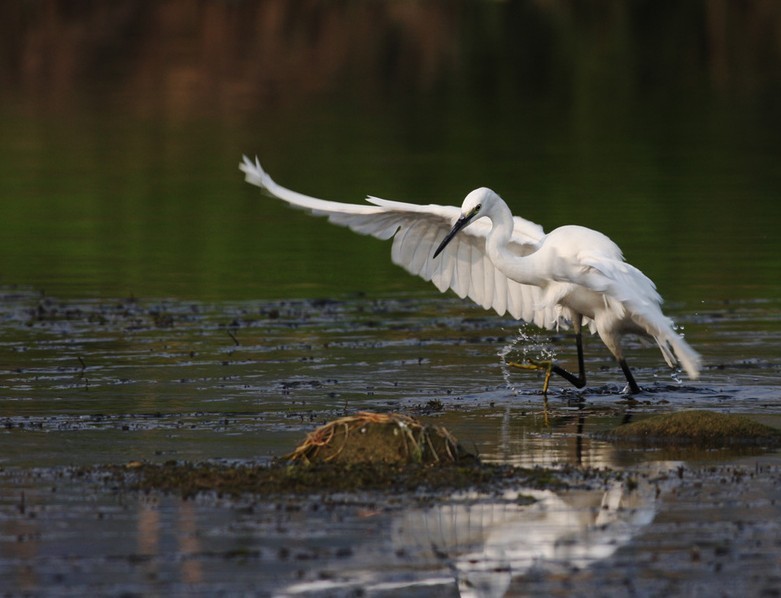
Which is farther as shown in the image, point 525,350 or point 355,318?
point 355,318

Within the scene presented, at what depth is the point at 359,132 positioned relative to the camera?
3888 centimetres

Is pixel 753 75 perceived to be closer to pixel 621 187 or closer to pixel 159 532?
pixel 621 187

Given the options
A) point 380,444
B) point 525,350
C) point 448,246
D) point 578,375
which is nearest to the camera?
point 380,444

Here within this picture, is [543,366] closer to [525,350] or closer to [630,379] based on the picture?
[630,379]

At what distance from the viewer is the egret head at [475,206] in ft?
41.6

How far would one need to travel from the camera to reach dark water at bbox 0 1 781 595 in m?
8.07

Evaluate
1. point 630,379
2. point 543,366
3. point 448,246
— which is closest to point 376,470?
point 543,366

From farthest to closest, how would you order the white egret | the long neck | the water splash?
the water splash, the long neck, the white egret

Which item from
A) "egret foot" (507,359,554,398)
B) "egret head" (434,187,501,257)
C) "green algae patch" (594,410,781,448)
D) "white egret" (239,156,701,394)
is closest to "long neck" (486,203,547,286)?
"white egret" (239,156,701,394)

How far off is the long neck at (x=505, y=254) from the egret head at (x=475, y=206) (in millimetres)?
130

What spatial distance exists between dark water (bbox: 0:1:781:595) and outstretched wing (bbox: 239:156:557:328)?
0.58 metres

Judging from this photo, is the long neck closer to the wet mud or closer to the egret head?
the egret head

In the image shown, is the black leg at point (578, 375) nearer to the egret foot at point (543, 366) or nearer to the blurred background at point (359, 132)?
the egret foot at point (543, 366)

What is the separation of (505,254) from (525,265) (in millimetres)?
174
